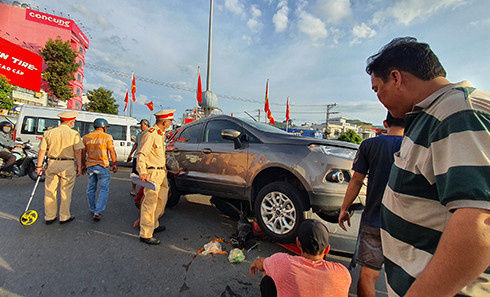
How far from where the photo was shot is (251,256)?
2783mm

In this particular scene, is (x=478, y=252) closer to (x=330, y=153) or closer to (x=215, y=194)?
(x=330, y=153)

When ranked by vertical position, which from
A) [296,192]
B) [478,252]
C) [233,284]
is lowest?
[233,284]

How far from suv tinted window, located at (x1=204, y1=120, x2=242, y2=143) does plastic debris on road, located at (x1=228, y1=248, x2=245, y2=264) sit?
1732mm

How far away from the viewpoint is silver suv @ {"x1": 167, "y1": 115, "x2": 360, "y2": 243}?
268cm

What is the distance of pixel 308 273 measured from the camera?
124 cm

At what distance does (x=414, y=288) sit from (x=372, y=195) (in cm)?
140

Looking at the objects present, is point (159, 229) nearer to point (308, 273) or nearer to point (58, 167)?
point (58, 167)

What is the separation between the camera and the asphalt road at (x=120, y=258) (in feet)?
6.99

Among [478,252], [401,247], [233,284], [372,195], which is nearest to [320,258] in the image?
[401,247]

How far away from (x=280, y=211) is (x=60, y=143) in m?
3.49

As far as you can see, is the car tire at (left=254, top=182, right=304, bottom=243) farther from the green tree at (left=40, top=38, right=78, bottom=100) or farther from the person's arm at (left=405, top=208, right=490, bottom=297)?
A: the green tree at (left=40, top=38, right=78, bottom=100)

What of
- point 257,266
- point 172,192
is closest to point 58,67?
point 172,192

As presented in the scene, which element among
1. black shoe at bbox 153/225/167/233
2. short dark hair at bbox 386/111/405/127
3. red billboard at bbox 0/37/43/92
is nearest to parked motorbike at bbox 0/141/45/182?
black shoe at bbox 153/225/167/233

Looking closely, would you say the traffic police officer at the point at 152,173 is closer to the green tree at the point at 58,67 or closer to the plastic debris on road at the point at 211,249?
the plastic debris on road at the point at 211,249
